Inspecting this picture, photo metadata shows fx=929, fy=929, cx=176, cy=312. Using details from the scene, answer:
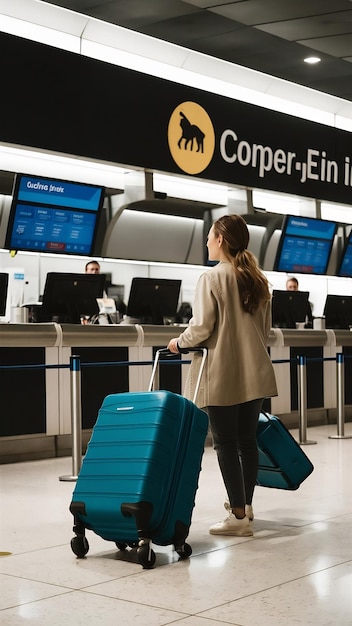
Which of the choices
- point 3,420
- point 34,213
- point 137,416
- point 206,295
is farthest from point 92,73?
point 137,416

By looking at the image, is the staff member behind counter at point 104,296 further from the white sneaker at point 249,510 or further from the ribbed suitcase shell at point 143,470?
the ribbed suitcase shell at point 143,470

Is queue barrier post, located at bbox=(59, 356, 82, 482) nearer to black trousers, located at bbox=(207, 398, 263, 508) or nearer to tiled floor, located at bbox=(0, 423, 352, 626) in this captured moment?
tiled floor, located at bbox=(0, 423, 352, 626)

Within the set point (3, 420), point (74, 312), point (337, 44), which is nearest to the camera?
point (3, 420)

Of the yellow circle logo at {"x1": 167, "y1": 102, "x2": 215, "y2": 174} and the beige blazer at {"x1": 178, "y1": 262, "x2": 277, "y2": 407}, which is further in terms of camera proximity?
the yellow circle logo at {"x1": 167, "y1": 102, "x2": 215, "y2": 174}

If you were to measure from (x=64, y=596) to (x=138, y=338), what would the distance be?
16.1 feet

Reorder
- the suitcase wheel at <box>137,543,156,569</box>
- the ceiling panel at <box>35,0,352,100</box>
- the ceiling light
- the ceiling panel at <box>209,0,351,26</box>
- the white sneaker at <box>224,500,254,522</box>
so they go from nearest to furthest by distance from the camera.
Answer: the suitcase wheel at <box>137,543,156,569</box>
the white sneaker at <box>224,500,254,522</box>
the ceiling panel at <box>209,0,351,26</box>
the ceiling panel at <box>35,0,352,100</box>
the ceiling light

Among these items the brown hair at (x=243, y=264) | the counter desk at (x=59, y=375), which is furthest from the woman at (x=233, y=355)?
the counter desk at (x=59, y=375)

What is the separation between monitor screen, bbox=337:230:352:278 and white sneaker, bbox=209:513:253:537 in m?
8.78

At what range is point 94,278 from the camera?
8.11m

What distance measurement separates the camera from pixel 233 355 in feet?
14.0

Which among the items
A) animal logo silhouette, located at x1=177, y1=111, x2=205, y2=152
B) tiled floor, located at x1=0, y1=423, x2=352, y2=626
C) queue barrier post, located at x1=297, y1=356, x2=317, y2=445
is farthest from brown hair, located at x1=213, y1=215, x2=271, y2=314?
animal logo silhouette, located at x1=177, y1=111, x2=205, y2=152

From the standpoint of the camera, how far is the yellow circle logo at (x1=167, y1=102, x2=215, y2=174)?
32.4ft

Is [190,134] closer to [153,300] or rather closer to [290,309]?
[290,309]

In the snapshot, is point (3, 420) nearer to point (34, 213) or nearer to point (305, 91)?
point (34, 213)
